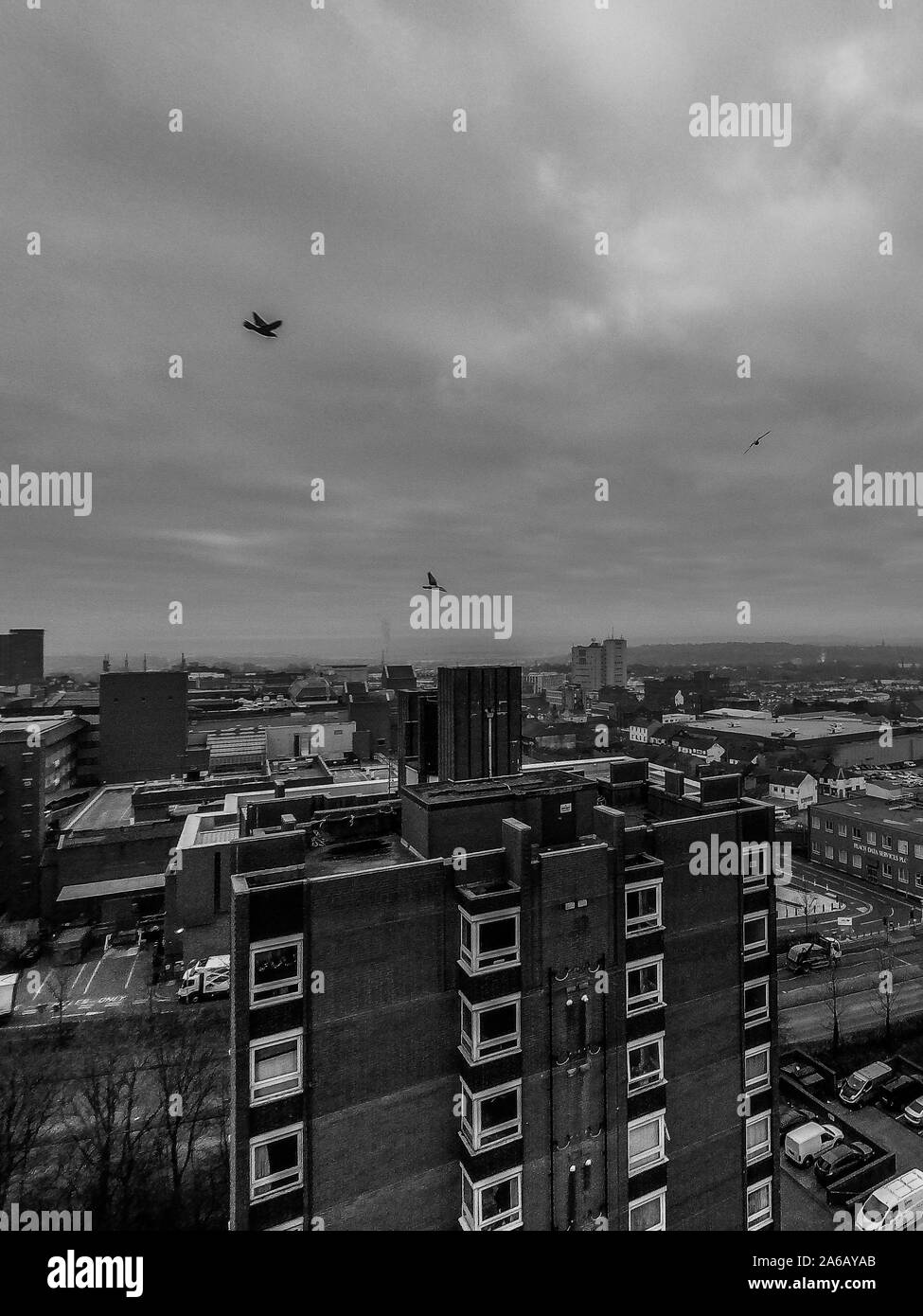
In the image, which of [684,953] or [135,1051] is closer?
[684,953]

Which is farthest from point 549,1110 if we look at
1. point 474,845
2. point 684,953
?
point 474,845

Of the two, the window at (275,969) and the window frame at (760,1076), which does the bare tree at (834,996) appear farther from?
the window at (275,969)

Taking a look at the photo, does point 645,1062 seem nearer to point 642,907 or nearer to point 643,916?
point 643,916

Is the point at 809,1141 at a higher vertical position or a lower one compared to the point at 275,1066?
lower

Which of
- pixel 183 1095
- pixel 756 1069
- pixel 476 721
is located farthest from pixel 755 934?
pixel 183 1095

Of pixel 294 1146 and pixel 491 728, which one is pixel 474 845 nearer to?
Answer: pixel 491 728

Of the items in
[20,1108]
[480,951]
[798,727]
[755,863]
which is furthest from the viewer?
[798,727]
